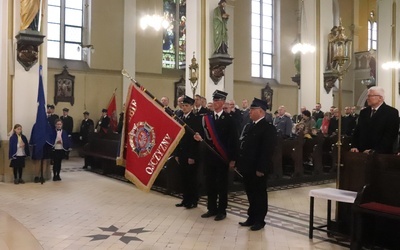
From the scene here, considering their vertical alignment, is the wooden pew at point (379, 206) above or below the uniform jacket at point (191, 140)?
below

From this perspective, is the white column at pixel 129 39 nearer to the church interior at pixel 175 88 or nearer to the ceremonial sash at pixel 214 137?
the church interior at pixel 175 88

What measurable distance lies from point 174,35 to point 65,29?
14.3 feet

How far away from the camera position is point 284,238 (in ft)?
17.7

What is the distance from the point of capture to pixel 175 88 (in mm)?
17312

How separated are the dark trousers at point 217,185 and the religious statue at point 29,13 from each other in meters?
5.15

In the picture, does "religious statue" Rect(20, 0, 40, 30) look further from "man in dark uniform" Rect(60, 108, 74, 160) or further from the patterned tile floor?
"man in dark uniform" Rect(60, 108, 74, 160)

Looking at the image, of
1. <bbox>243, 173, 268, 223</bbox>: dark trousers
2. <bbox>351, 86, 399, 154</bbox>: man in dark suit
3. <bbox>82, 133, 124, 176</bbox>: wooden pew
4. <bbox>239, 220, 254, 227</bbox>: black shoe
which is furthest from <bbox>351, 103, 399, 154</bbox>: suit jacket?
<bbox>82, 133, 124, 176</bbox>: wooden pew

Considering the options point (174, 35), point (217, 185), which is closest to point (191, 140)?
point (217, 185)

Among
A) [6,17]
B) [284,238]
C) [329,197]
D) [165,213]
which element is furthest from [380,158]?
[6,17]

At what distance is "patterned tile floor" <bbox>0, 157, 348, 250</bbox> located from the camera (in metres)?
5.16

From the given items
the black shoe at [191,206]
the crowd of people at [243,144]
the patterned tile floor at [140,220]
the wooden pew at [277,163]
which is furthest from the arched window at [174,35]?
the black shoe at [191,206]

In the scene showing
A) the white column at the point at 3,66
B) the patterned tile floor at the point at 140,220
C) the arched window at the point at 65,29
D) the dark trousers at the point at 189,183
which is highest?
the arched window at the point at 65,29

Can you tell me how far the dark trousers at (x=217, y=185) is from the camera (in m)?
6.41

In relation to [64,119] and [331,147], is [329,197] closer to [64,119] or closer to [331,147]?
[331,147]
